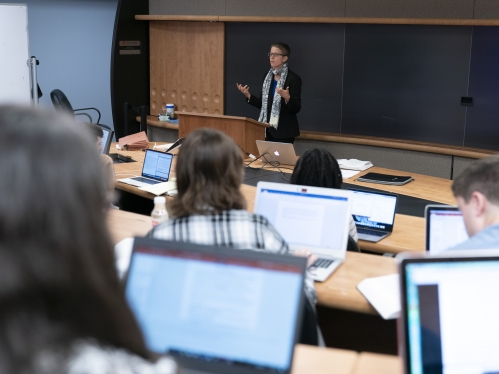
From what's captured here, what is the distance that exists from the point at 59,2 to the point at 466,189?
710 centimetres

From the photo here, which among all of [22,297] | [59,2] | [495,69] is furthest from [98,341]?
[59,2]

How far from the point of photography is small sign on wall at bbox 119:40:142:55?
7395 mm

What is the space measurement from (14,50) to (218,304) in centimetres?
665

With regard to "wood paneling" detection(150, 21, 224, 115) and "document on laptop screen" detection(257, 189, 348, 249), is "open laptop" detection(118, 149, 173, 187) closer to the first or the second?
"document on laptop screen" detection(257, 189, 348, 249)

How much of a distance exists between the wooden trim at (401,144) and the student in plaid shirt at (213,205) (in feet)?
13.4

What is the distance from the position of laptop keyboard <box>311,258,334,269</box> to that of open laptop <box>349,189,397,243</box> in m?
0.65

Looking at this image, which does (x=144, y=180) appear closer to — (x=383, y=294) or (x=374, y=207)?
(x=374, y=207)

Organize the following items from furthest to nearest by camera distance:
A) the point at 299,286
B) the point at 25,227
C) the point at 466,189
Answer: the point at 466,189, the point at 299,286, the point at 25,227

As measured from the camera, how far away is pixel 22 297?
0.66m

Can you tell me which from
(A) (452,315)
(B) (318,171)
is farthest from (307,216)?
(A) (452,315)

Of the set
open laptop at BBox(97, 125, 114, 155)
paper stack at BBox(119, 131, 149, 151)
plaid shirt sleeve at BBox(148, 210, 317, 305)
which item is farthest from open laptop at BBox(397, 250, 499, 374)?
paper stack at BBox(119, 131, 149, 151)

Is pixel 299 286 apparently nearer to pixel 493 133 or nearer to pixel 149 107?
pixel 493 133

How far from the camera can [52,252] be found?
0.66m

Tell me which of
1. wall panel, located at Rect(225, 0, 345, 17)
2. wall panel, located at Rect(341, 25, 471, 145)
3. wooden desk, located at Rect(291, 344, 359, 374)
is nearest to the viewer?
wooden desk, located at Rect(291, 344, 359, 374)
